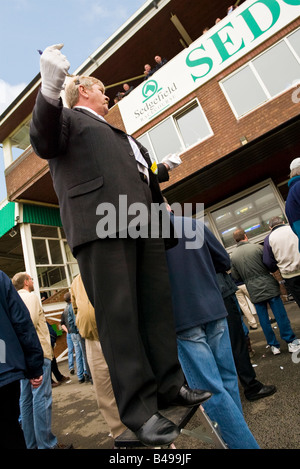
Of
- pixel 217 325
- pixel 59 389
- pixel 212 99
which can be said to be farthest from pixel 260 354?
pixel 212 99

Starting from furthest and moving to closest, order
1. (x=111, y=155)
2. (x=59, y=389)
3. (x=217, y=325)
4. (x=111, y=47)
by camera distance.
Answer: (x=111, y=47), (x=59, y=389), (x=217, y=325), (x=111, y=155)

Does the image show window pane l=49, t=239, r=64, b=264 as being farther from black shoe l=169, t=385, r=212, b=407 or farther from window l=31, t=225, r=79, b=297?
black shoe l=169, t=385, r=212, b=407

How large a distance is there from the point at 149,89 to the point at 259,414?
31.9ft

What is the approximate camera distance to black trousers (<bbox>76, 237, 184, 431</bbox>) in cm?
112

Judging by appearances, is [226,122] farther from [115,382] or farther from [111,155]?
[115,382]

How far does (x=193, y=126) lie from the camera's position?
28.8 ft

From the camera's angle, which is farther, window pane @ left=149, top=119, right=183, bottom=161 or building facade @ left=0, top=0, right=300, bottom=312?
window pane @ left=149, top=119, right=183, bottom=161

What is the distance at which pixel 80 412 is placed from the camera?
440cm

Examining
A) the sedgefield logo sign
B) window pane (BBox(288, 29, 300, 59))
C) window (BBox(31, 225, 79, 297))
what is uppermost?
the sedgefield logo sign

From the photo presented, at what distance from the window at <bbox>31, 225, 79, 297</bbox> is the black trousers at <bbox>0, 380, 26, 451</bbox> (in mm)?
9951

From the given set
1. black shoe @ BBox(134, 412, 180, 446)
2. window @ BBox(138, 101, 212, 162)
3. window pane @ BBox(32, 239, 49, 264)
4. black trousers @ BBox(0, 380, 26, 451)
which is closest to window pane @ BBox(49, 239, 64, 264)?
window pane @ BBox(32, 239, 49, 264)

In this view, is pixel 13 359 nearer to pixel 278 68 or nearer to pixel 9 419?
A: pixel 9 419

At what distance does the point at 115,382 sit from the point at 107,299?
37 centimetres

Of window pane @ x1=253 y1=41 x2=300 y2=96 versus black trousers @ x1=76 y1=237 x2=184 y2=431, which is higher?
window pane @ x1=253 y1=41 x2=300 y2=96
